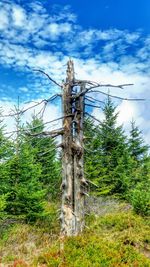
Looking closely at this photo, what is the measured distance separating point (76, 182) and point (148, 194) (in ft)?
22.1

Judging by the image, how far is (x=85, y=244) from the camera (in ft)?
36.2

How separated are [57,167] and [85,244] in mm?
18561

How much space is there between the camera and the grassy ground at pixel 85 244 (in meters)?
10.3

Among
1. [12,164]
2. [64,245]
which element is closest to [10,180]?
[12,164]

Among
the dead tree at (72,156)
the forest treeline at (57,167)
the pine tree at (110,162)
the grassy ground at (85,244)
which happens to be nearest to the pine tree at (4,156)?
the forest treeline at (57,167)

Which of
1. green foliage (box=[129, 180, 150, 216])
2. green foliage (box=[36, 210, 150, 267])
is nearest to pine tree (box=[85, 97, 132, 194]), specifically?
green foliage (box=[129, 180, 150, 216])

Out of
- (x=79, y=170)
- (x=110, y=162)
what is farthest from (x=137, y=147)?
(x=79, y=170)

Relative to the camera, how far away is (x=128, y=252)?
36.2 ft

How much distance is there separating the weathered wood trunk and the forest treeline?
0.57 metres

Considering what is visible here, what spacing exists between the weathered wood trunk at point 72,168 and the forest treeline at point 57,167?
568 mm

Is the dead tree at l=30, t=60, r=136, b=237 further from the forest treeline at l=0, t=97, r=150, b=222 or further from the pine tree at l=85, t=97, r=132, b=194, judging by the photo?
the pine tree at l=85, t=97, r=132, b=194

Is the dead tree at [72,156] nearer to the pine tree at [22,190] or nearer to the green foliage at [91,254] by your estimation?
the green foliage at [91,254]

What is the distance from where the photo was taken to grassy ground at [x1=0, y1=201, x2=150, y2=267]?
10.3 metres

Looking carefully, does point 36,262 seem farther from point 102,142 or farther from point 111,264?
point 102,142
